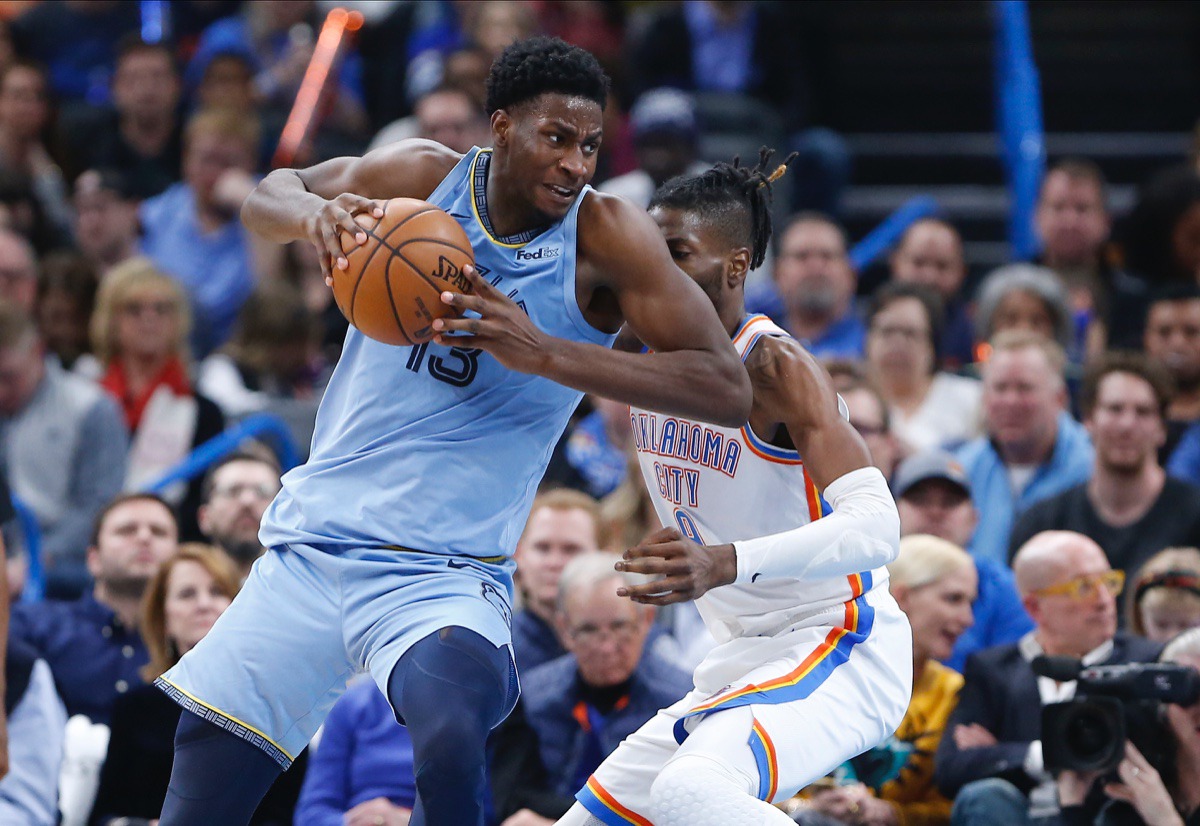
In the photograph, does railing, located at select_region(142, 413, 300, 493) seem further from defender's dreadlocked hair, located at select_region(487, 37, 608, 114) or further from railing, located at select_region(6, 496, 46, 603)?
defender's dreadlocked hair, located at select_region(487, 37, 608, 114)

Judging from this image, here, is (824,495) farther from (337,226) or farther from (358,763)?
(358,763)

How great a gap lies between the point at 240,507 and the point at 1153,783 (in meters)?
3.77

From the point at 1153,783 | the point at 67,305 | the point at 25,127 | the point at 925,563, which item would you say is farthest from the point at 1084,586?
the point at 25,127

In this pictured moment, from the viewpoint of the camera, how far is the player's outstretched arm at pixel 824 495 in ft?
13.3

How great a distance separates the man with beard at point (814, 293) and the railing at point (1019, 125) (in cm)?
123

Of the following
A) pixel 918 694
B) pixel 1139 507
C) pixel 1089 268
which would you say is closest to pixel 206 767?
pixel 918 694

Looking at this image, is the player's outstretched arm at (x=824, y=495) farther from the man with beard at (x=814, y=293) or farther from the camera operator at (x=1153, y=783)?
the man with beard at (x=814, y=293)

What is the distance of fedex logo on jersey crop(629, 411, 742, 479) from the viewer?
175 inches

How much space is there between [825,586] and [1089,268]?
212 inches

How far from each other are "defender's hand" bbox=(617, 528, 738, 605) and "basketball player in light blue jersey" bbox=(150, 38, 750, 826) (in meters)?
0.32

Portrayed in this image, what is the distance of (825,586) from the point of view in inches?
173

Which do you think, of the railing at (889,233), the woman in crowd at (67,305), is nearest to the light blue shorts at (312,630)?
the woman in crowd at (67,305)

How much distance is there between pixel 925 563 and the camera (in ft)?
20.3

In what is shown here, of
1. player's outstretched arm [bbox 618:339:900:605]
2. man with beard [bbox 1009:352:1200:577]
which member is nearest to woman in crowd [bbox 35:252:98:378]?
man with beard [bbox 1009:352:1200:577]
